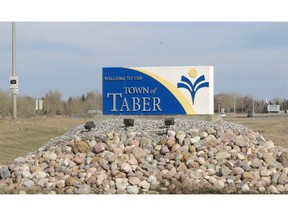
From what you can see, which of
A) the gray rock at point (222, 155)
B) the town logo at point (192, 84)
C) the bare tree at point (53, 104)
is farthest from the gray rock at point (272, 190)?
the bare tree at point (53, 104)

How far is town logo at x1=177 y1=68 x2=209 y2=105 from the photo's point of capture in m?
16.3

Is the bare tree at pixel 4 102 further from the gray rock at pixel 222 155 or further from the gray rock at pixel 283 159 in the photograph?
the gray rock at pixel 283 159

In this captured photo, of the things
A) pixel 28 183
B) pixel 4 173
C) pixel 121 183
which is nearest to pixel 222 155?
pixel 121 183

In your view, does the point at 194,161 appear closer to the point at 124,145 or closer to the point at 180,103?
the point at 124,145

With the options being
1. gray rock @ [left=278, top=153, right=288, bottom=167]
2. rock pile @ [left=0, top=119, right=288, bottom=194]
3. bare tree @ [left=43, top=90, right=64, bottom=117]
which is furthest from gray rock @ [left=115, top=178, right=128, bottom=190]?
bare tree @ [left=43, top=90, right=64, bottom=117]

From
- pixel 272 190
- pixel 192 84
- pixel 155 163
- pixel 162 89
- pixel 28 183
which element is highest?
pixel 192 84

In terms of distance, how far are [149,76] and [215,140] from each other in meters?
3.35

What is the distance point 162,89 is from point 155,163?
12.0 feet

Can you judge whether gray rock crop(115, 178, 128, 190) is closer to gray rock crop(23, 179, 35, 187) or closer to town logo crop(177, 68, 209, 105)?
gray rock crop(23, 179, 35, 187)

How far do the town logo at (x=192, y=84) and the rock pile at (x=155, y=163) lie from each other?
1600 millimetres

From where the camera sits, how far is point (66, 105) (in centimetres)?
5544

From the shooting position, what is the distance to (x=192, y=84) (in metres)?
16.4

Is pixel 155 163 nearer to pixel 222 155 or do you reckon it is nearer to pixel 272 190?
pixel 222 155

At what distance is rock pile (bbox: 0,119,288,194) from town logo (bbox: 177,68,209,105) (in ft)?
5.25
